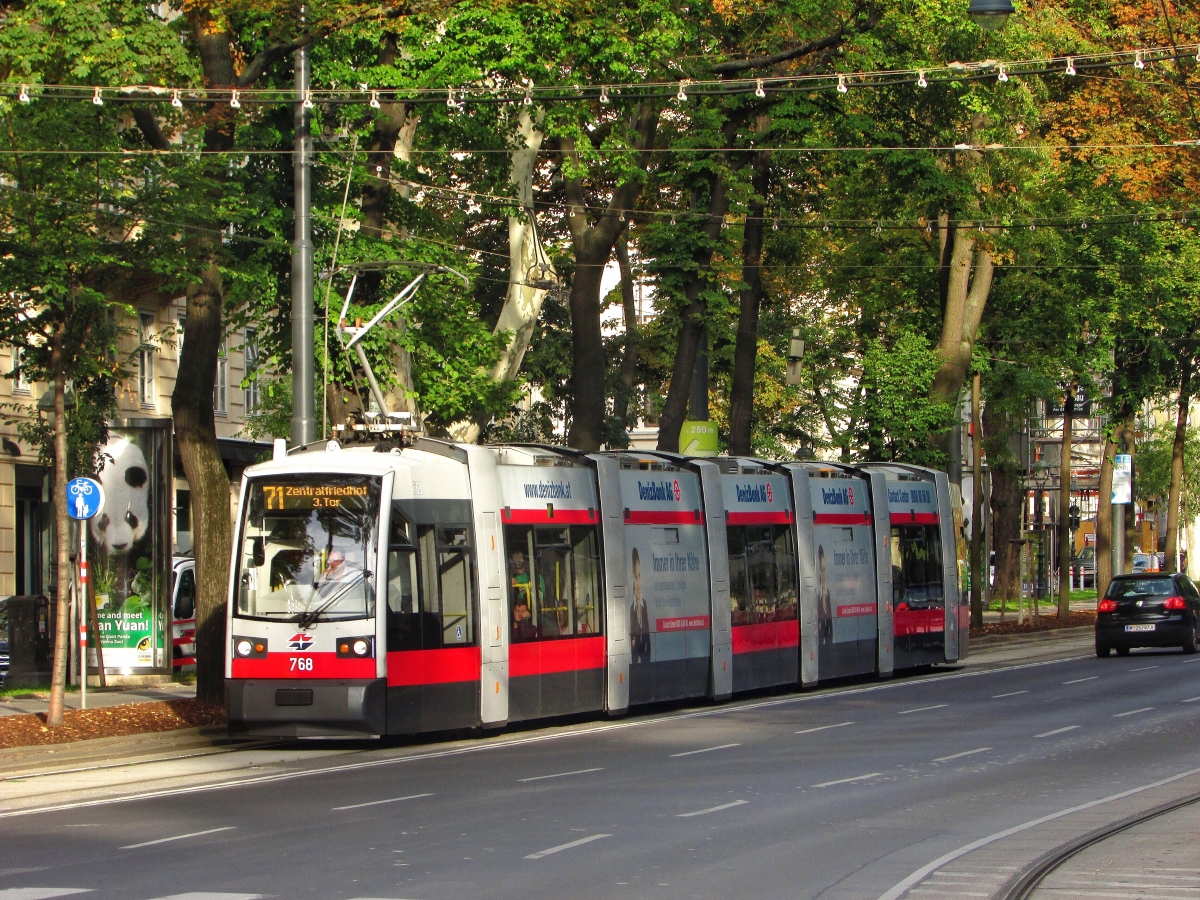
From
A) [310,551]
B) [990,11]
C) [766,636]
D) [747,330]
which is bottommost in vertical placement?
[766,636]

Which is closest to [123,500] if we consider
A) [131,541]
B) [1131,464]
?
[131,541]

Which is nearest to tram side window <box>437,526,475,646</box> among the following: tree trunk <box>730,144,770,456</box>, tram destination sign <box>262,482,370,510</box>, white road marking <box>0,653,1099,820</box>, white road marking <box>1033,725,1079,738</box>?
tram destination sign <box>262,482,370,510</box>

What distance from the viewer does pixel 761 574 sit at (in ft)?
80.4

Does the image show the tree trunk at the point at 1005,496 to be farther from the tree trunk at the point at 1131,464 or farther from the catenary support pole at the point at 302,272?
the catenary support pole at the point at 302,272

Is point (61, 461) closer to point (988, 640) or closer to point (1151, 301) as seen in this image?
point (988, 640)

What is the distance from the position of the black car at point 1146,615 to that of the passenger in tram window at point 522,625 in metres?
17.6

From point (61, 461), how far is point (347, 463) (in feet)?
11.0

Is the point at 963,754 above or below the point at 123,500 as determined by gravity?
below

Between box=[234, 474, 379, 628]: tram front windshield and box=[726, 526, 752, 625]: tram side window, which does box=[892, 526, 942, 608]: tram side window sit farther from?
box=[234, 474, 379, 628]: tram front windshield

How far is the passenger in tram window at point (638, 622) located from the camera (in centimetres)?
2134

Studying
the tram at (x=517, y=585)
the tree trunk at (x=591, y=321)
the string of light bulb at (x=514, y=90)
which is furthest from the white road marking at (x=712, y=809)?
the tree trunk at (x=591, y=321)

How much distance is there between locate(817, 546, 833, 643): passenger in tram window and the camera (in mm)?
25984

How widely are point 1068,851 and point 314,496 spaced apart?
9459 mm

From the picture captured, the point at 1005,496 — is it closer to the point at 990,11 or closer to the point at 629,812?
the point at 990,11
